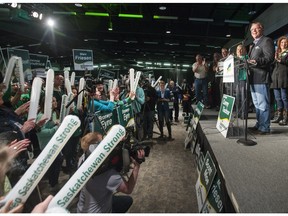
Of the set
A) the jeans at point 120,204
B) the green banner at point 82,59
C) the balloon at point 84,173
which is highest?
the green banner at point 82,59

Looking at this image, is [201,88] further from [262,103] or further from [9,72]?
[9,72]

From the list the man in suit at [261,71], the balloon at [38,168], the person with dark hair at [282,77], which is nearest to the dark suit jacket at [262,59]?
the man in suit at [261,71]

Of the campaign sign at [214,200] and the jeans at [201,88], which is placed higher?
the jeans at [201,88]

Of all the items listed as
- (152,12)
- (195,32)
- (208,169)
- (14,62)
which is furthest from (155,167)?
(195,32)

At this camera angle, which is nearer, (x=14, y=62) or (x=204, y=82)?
(x=14, y=62)

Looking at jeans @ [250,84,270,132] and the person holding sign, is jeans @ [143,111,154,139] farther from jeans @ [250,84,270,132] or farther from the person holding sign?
jeans @ [250,84,270,132]

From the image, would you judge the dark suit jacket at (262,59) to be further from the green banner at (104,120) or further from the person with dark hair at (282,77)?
the green banner at (104,120)

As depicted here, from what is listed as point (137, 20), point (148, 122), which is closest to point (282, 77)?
point (148, 122)

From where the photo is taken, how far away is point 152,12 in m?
7.76

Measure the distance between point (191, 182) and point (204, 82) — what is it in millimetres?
2772

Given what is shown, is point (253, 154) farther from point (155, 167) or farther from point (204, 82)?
point (204, 82)

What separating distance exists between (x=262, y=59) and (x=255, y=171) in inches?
65.3

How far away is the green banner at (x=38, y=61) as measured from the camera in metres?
8.02

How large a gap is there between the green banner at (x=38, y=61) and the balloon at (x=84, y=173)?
8.11 m
